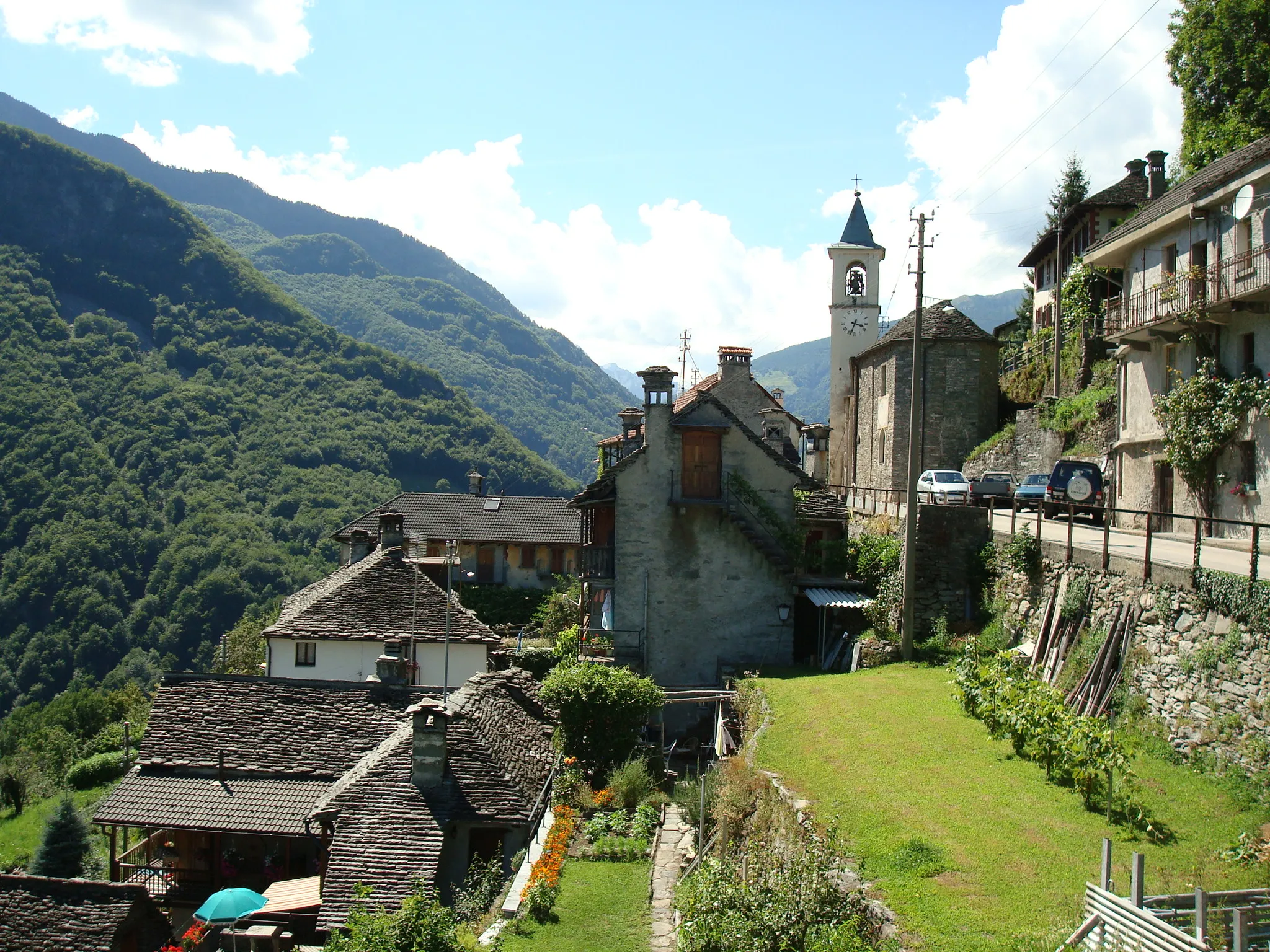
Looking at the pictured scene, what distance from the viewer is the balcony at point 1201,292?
21.8 m

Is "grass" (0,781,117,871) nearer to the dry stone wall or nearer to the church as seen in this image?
the church

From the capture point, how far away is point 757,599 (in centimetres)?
2697

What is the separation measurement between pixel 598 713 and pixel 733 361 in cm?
2498

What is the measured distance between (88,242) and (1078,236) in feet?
437

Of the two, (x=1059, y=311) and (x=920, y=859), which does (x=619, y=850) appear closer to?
(x=920, y=859)

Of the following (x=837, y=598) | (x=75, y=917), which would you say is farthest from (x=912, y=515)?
(x=75, y=917)

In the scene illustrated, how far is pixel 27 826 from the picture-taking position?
42719 mm

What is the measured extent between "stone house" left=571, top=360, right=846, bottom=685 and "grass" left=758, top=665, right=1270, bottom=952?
957 centimetres

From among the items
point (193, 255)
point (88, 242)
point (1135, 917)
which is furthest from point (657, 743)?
point (88, 242)

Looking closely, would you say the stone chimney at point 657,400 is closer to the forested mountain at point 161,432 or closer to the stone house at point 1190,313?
the stone house at point 1190,313

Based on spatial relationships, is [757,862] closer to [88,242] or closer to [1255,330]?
[1255,330]

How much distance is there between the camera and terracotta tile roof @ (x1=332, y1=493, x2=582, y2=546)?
46812 millimetres

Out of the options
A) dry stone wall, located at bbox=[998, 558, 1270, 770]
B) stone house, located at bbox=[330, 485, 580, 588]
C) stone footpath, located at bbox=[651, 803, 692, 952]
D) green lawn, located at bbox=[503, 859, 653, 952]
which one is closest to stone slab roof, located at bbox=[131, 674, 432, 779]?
stone footpath, located at bbox=[651, 803, 692, 952]

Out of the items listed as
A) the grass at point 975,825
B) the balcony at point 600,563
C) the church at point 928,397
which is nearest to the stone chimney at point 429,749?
the grass at point 975,825
